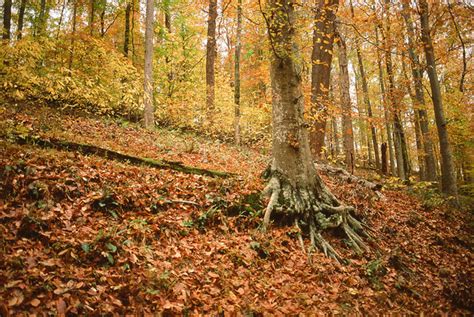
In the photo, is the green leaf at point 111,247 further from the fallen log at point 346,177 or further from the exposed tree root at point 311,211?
the fallen log at point 346,177

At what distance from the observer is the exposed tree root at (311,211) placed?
6.06 meters

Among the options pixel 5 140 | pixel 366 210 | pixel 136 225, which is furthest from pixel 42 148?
pixel 366 210

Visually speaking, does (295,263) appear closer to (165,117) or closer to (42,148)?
(42,148)

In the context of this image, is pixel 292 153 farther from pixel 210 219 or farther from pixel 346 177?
pixel 346 177

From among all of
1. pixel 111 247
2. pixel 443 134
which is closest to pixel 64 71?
pixel 111 247

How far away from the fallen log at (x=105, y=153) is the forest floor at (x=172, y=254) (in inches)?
10.0

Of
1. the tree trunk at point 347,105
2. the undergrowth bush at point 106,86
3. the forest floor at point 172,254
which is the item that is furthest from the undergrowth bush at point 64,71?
the tree trunk at point 347,105

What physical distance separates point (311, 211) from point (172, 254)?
3.30 meters

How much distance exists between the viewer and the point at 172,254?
172 inches

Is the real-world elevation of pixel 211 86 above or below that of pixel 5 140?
above

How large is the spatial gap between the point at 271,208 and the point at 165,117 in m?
10.5

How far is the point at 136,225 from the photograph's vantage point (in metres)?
4.48

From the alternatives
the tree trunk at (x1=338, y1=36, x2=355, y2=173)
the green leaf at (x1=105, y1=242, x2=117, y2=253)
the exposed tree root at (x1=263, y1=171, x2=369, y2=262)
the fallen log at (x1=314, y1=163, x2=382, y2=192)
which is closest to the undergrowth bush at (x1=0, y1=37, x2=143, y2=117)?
the green leaf at (x1=105, y1=242, x2=117, y2=253)

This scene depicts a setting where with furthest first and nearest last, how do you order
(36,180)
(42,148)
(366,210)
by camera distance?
1. (366,210)
2. (42,148)
3. (36,180)
